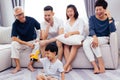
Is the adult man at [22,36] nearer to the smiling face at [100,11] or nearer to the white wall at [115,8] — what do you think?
the smiling face at [100,11]

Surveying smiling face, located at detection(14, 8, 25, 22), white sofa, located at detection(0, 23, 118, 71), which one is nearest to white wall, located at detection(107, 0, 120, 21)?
white sofa, located at detection(0, 23, 118, 71)

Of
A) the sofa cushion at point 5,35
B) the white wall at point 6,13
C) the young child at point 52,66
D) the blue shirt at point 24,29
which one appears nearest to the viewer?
the young child at point 52,66

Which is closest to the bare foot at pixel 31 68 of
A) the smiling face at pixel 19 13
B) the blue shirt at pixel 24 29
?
the blue shirt at pixel 24 29

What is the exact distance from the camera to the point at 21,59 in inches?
151

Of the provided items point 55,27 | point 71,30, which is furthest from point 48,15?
point 71,30

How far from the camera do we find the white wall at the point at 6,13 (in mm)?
5402

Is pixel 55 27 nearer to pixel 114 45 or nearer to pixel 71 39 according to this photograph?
pixel 71 39

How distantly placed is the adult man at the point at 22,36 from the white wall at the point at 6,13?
172 centimetres

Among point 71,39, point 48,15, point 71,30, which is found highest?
point 48,15

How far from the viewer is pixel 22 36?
3840 mm

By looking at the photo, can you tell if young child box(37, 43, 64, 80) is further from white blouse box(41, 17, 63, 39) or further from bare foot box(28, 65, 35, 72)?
white blouse box(41, 17, 63, 39)

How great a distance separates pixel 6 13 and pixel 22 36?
1.81 metres

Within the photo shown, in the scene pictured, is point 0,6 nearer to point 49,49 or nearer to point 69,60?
point 69,60

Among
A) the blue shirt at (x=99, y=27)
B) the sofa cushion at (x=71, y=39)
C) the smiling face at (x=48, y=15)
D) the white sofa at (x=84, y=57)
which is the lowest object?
the white sofa at (x=84, y=57)
